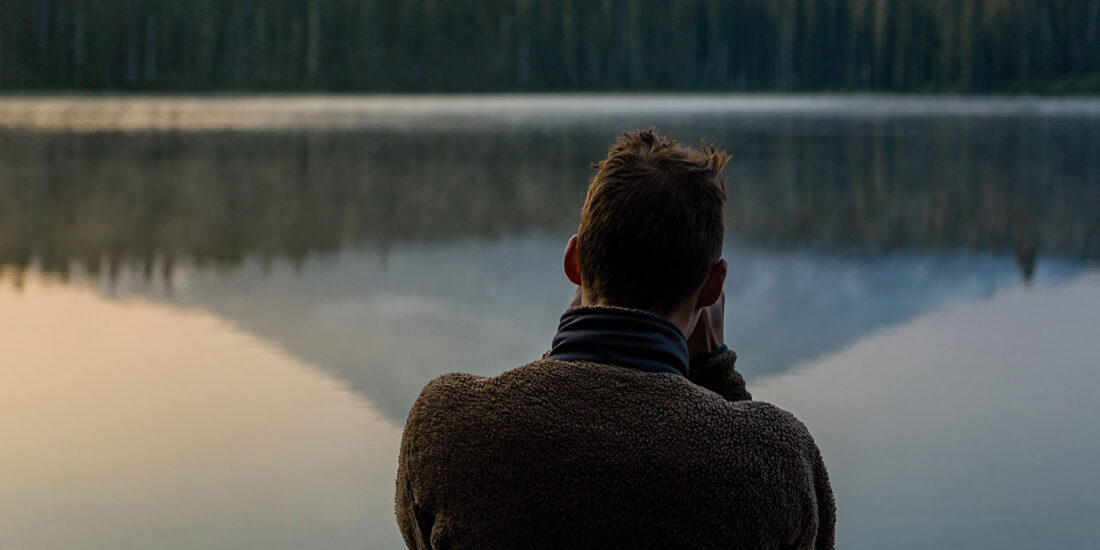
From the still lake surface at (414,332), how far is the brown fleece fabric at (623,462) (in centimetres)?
194

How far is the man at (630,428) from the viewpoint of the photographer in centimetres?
141

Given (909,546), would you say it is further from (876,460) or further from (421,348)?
(421,348)

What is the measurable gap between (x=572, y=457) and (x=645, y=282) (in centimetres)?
22

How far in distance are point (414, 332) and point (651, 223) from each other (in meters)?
4.79

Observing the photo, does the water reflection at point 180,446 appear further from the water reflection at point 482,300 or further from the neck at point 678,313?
the neck at point 678,313

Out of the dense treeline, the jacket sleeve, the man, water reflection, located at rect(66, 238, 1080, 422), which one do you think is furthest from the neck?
the dense treeline

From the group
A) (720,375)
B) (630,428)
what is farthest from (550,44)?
(630,428)

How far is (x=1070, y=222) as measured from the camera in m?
10.6

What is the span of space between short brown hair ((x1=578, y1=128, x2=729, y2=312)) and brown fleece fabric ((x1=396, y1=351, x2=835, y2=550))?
0.11 m

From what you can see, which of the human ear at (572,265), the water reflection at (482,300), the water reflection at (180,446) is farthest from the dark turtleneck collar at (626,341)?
the water reflection at (482,300)

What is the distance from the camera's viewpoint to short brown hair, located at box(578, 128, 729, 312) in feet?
4.73

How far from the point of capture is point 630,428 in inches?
55.4

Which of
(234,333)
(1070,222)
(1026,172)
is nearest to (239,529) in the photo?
(234,333)

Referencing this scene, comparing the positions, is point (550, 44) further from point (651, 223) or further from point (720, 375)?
point (651, 223)
